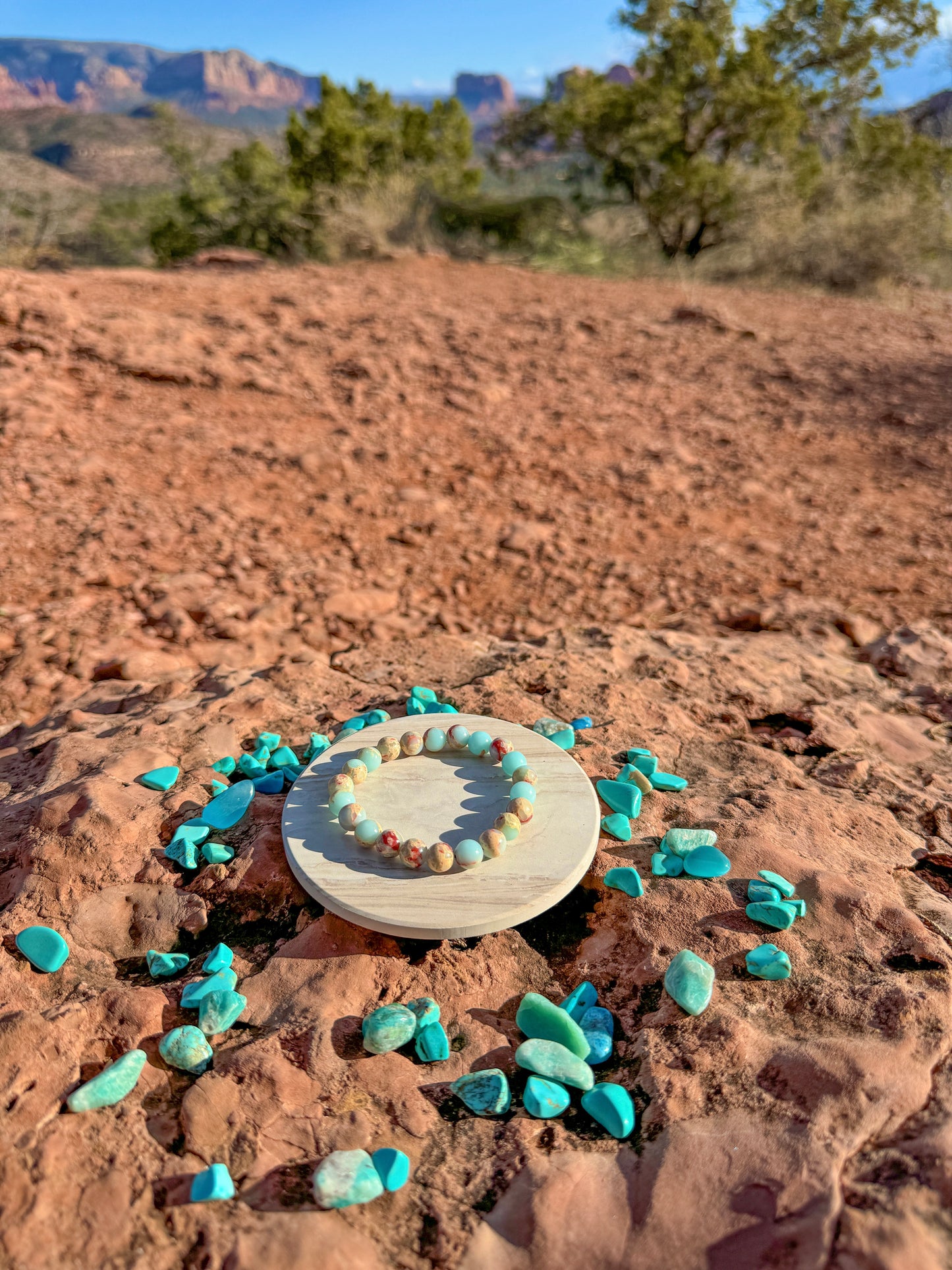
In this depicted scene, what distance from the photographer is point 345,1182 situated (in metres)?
1.12

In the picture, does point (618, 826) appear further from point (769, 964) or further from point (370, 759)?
point (370, 759)

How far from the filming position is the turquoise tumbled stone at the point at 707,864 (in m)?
1.64

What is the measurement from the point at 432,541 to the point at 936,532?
2.41 metres

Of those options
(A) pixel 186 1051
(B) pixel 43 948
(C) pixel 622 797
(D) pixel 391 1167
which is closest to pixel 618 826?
(C) pixel 622 797

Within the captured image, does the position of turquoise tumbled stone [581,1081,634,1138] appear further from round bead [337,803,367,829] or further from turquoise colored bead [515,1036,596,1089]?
round bead [337,803,367,829]

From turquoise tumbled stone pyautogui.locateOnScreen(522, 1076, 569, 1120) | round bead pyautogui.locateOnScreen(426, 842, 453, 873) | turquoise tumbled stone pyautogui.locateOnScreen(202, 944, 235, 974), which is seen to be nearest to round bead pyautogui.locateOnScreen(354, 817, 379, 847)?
round bead pyautogui.locateOnScreen(426, 842, 453, 873)

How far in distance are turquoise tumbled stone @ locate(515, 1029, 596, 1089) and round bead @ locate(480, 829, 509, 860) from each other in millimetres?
368

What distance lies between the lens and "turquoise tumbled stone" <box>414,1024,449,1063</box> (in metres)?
1.33

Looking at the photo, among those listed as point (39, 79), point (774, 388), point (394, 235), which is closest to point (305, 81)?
point (39, 79)

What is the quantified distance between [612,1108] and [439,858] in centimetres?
52

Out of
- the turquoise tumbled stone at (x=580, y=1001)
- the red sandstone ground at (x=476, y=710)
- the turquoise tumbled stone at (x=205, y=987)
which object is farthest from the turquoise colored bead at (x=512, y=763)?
the turquoise tumbled stone at (x=205, y=987)

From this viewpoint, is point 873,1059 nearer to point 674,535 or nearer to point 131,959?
point 131,959

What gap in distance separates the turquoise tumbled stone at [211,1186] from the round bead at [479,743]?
3.24ft

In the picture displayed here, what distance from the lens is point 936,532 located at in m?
3.73
